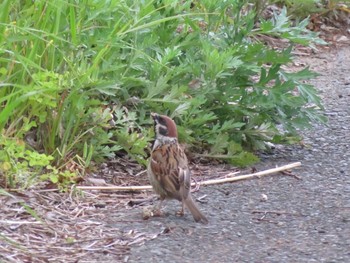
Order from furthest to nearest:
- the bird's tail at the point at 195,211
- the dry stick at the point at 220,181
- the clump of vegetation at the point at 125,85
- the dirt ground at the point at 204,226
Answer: the dry stick at the point at 220,181 < the clump of vegetation at the point at 125,85 < the bird's tail at the point at 195,211 < the dirt ground at the point at 204,226

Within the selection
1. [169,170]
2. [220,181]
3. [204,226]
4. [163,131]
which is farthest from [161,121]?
[204,226]

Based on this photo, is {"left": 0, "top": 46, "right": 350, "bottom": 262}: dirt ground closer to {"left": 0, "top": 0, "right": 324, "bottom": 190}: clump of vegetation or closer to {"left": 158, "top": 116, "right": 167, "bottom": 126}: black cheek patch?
{"left": 0, "top": 0, "right": 324, "bottom": 190}: clump of vegetation

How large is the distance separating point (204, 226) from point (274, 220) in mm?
439

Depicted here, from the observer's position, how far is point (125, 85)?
6.09 m

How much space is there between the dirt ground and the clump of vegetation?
9.8 inches

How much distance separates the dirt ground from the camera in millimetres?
4605

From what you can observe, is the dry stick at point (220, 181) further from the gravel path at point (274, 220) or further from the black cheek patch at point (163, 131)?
the black cheek patch at point (163, 131)

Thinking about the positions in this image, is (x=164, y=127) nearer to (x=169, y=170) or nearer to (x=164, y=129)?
(x=164, y=129)

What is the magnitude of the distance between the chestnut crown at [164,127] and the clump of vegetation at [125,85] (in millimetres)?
294

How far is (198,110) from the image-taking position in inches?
243

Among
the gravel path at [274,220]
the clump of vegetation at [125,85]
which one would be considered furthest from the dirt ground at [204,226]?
the clump of vegetation at [125,85]

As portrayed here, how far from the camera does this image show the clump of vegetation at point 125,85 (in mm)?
Answer: 5383

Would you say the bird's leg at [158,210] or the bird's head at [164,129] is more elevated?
the bird's head at [164,129]

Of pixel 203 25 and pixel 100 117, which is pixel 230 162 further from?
pixel 203 25
